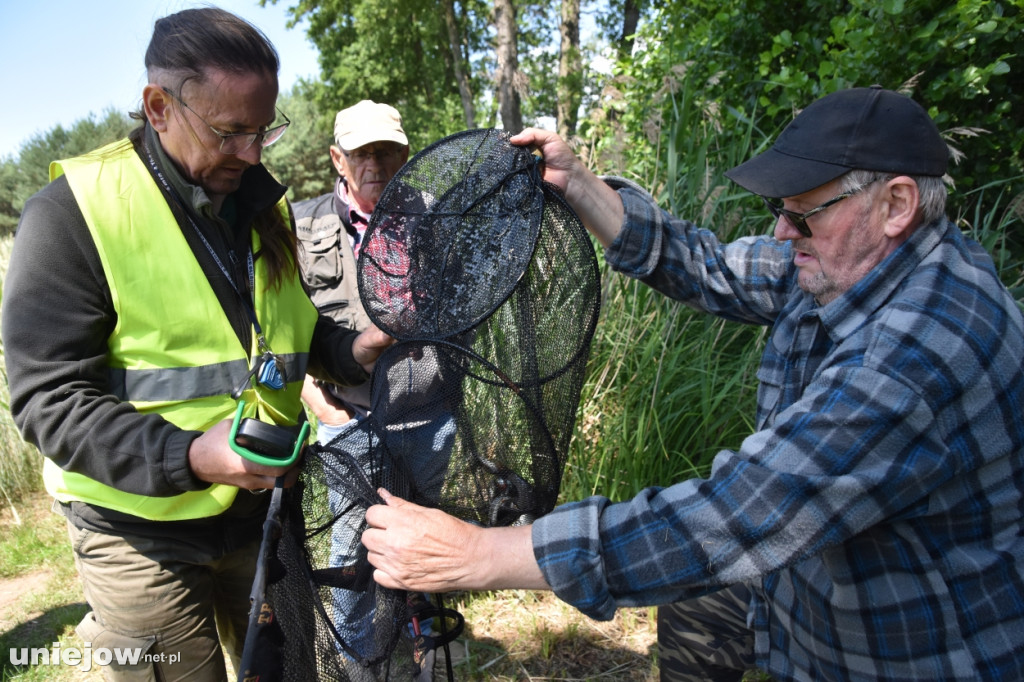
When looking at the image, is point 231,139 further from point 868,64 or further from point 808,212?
point 868,64

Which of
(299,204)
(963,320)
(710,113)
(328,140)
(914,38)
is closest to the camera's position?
(963,320)

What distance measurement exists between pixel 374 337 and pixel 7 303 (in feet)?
2.79

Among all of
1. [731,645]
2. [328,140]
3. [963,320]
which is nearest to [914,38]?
[963,320]

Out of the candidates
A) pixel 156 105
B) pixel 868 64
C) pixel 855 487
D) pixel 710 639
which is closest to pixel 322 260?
pixel 156 105

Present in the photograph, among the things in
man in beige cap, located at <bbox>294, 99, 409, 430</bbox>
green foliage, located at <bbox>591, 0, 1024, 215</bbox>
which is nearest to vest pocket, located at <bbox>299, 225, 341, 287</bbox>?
man in beige cap, located at <bbox>294, 99, 409, 430</bbox>

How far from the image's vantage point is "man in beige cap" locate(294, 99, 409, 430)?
3.08 metres

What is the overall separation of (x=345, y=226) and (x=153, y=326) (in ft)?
5.59

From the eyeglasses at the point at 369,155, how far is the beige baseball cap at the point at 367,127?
36 millimetres

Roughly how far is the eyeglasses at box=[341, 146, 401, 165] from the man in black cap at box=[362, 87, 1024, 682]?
1550mm

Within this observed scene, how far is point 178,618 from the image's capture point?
177cm

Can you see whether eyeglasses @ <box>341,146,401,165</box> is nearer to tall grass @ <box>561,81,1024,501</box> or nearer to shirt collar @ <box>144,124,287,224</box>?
tall grass @ <box>561,81,1024,501</box>

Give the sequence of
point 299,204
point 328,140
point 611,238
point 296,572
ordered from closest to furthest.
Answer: point 296,572 → point 611,238 → point 299,204 → point 328,140

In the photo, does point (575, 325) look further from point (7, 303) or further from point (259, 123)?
point (7, 303)

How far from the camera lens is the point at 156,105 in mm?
1654
